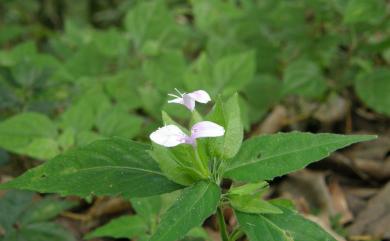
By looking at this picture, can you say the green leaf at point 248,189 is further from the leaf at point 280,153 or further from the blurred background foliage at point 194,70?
the blurred background foliage at point 194,70

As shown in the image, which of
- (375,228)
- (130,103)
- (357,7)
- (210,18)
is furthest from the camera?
(210,18)

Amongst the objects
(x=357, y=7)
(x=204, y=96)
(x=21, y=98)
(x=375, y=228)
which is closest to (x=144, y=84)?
(x=21, y=98)

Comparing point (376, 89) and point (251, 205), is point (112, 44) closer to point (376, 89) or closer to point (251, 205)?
point (376, 89)

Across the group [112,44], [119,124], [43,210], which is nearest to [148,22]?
[112,44]

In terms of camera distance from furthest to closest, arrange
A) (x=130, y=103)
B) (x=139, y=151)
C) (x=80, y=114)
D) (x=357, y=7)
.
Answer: (x=130, y=103)
(x=357, y=7)
(x=80, y=114)
(x=139, y=151)

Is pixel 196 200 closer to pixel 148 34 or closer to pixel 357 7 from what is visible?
pixel 357 7

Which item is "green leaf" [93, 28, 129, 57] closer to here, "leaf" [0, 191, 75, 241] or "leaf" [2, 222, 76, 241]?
"leaf" [0, 191, 75, 241]

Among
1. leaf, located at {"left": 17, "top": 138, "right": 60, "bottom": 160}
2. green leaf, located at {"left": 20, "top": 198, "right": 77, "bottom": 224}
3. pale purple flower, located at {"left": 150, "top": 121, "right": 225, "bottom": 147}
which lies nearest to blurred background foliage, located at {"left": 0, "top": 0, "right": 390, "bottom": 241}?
leaf, located at {"left": 17, "top": 138, "right": 60, "bottom": 160}

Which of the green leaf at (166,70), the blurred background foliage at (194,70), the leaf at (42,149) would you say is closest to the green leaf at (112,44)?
the blurred background foliage at (194,70)
